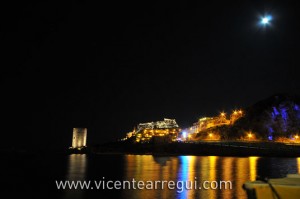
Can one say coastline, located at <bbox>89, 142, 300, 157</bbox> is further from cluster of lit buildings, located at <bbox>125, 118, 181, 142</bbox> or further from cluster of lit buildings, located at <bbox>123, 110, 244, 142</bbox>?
cluster of lit buildings, located at <bbox>125, 118, 181, 142</bbox>

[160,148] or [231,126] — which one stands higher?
[231,126]

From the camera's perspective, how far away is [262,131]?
355 feet

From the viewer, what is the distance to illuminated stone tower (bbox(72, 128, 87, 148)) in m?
134

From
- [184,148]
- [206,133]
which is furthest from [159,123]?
[184,148]

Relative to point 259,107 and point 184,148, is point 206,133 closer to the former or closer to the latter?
point 259,107

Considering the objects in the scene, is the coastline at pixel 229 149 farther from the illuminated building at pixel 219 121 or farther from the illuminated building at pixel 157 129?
the illuminated building at pixel 157 129

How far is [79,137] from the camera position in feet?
445

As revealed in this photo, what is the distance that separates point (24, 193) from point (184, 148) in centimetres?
8128

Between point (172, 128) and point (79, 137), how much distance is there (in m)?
67.4

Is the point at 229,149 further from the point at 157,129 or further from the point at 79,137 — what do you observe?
the point at 157,129

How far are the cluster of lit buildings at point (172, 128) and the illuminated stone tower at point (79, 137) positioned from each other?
104ft

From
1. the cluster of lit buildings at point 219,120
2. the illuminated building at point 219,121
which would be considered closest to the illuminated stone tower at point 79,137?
the cluster of lit buildings at point 219,120

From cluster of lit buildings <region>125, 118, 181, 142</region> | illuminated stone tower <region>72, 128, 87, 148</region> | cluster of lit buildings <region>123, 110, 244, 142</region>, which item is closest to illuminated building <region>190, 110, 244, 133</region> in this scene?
cluster of lit buildings <region>123, 110, 244, 142</region>

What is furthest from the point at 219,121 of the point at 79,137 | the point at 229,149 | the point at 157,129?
the point at 79,137
